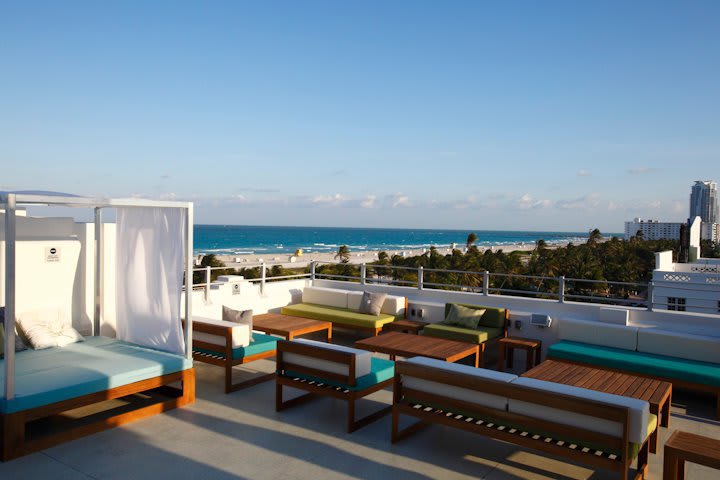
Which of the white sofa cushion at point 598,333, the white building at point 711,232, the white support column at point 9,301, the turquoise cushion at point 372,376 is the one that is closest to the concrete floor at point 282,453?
the turquoise cushion at point 372,376

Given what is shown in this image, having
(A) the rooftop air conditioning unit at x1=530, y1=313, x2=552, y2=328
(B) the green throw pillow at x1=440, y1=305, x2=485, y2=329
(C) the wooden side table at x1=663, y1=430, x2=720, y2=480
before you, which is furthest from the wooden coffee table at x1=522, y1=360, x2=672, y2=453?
(B) the green throw pillow at x1=440, y1=305, x2=485, y2=329

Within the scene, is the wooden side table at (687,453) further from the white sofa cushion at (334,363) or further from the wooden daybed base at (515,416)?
the white sofa cushion at (334,363)

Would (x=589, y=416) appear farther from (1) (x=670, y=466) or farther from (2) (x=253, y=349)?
(2) (x=253, y=349)

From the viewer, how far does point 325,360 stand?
4.72 m

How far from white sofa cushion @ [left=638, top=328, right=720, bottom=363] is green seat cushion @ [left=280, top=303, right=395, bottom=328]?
338 centimetres

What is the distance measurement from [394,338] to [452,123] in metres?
13.9

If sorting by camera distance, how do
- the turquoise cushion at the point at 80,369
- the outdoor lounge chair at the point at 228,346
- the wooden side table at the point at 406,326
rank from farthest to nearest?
1. the wooden side table at the point at 406,326
2. the outdoor lounge chair at the point at 228,346
3. the turquoise cushion at the point at 80,369

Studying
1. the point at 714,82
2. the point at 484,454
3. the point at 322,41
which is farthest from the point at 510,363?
the point at 714,82

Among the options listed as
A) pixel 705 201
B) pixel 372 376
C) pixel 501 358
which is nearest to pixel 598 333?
pixel 501 358

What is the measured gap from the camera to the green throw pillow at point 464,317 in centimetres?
723

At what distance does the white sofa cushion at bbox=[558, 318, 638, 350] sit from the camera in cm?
621

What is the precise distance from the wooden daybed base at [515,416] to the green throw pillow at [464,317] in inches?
117

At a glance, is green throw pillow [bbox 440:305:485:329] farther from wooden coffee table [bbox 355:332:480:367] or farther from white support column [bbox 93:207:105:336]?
white support column [bbox 93:207:105:336]

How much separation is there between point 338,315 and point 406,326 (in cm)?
108
